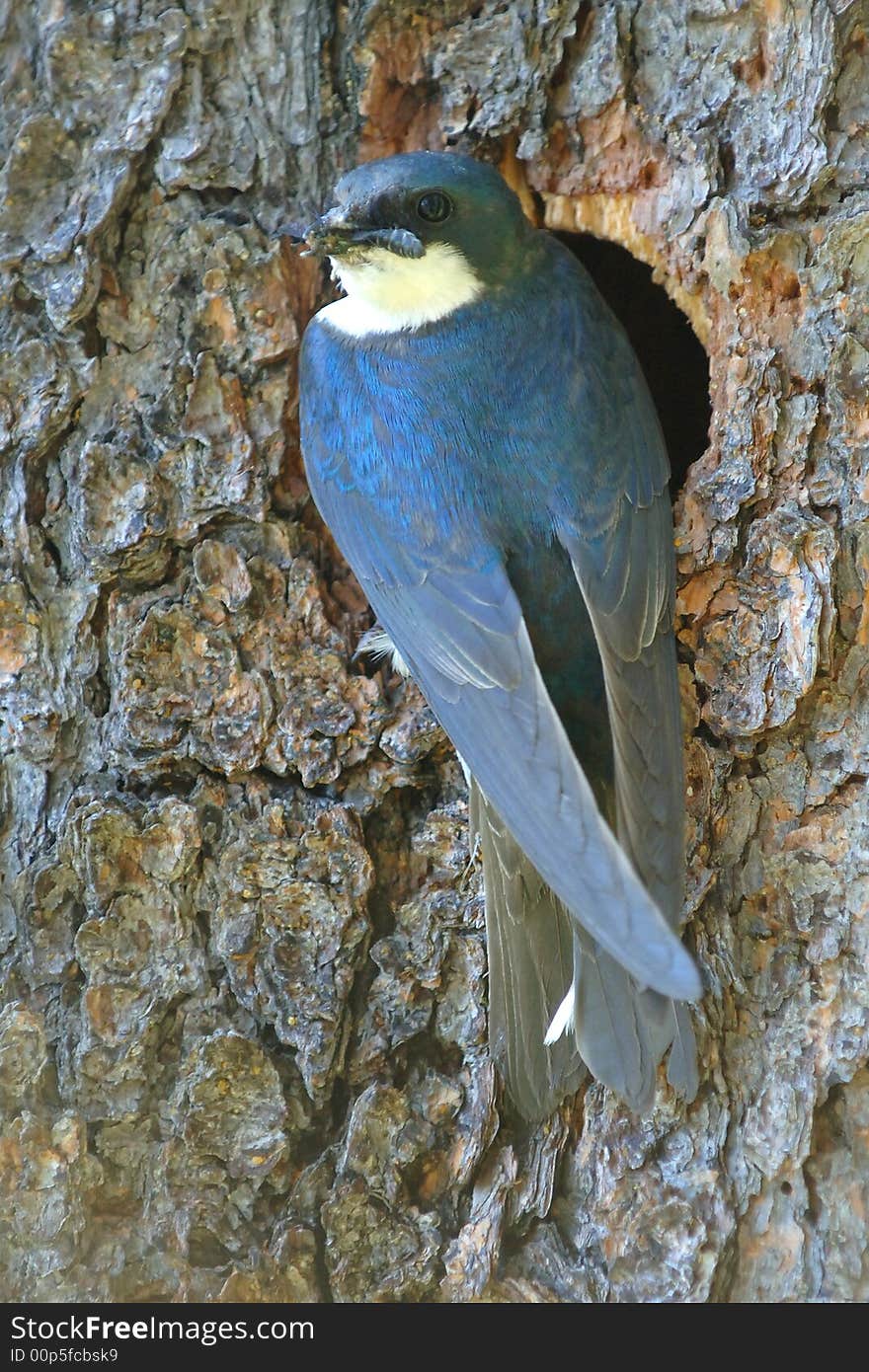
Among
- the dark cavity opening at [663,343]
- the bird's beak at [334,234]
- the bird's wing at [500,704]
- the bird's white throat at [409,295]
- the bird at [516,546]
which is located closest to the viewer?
the bird's wing at [500,704]

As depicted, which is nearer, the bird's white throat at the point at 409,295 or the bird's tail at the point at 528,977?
the bird's tail at the point at 528,977

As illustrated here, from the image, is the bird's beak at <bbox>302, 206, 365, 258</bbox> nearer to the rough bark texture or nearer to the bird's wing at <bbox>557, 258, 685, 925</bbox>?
the rough bark texture

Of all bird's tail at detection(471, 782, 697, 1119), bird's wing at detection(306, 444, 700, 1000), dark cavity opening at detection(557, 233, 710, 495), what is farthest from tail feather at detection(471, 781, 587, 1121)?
dark cavity opening at detection(557, 233, 710, 495)

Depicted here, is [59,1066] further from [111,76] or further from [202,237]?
[111,76]

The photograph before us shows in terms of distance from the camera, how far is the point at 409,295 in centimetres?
185

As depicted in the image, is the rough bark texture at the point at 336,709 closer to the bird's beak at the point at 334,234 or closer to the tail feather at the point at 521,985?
the tail feather at the point at 521,985

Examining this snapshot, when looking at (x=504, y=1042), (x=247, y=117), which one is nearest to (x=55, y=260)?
(x=247, y=117)

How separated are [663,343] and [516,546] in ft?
3.03

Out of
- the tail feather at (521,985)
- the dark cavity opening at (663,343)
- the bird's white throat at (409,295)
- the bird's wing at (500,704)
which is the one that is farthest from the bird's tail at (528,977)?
the dark cavity opening at (663,343)

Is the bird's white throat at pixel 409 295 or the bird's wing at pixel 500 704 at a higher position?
the bird's white throat at pixel 409 295

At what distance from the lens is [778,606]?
65.1 inches

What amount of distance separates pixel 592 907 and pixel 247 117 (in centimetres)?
115

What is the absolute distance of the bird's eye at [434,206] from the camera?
5.76 feet

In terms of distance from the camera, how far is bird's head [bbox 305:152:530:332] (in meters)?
1.72
